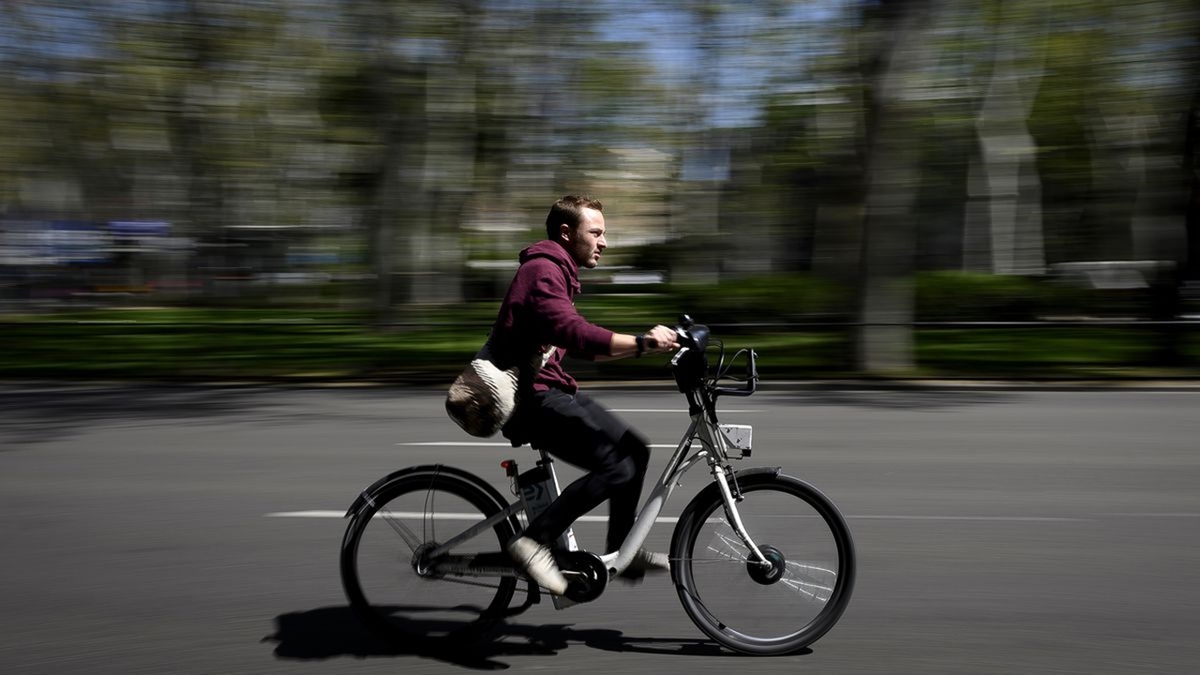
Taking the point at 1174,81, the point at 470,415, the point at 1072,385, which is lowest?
the point at 1072,385

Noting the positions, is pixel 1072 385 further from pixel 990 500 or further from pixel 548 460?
pixel 548 460

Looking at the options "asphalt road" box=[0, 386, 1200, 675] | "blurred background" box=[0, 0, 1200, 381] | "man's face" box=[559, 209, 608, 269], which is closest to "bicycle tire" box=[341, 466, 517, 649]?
"asphalt road" box=[0, 386, 1200, 675]

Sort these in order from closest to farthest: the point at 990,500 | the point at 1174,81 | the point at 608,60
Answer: the point at 990,500 → the point at 1174,81 → the point at 608,60

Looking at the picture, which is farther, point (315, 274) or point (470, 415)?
point (315, 274)

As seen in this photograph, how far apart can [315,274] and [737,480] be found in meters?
32.1

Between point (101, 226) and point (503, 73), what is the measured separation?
23468 millimetres

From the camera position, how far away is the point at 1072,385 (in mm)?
14117

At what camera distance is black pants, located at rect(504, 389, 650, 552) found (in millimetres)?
4430

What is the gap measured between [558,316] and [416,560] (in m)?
1.16

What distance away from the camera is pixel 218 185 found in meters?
27.3

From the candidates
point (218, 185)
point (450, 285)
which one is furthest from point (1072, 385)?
point (218, 185)

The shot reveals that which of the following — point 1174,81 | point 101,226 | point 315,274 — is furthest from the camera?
point 101,226

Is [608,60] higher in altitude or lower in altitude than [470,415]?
higher

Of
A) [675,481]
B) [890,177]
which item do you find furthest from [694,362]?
[890,177]
